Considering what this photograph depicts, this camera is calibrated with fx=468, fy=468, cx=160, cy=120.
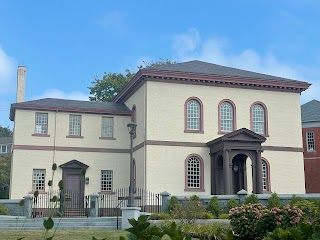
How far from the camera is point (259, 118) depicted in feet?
103

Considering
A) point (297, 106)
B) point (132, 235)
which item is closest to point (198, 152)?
point (297, 106)

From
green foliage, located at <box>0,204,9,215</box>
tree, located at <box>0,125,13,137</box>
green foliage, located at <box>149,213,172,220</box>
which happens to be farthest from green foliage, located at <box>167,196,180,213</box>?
tree, located at <box>0,125,13,137</box>

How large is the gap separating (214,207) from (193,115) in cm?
845

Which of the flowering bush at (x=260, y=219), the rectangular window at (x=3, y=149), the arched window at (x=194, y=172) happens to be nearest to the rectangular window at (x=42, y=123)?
the arched window at (x=194, y=172)

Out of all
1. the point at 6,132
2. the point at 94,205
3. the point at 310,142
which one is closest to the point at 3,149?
the point at 6,132

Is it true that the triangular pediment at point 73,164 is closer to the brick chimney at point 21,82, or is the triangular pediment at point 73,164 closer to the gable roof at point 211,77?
the gable roof at point 211,77

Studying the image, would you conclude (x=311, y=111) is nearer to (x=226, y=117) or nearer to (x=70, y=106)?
(x=226, y=117)

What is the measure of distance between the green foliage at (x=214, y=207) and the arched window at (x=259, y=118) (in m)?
9.28

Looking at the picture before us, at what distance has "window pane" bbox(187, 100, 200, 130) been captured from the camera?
1176 inches

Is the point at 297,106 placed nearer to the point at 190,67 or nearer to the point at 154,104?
the point at 190,67

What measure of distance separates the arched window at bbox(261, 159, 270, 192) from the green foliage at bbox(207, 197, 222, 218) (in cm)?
833

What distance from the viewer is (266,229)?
12.8 metres

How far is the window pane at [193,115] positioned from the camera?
29.9 m

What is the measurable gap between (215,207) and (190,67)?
1141 cm
